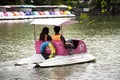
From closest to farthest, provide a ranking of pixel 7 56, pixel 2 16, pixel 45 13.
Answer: pixel 7 56 < pixel 2 16 < pixel 45 13

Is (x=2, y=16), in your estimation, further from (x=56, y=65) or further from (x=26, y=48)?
(x=56, y=65)

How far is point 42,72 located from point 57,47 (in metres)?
1.74

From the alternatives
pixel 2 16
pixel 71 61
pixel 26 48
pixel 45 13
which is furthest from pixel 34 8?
pixel 71 61

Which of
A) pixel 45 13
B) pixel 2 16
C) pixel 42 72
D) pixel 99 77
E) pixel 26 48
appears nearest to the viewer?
pixel 99 77

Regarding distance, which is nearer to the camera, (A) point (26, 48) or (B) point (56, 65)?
(B) point (56, 65)

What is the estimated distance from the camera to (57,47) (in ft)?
58.9

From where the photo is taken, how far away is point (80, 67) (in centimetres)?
1791

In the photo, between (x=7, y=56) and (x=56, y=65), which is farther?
(x=7, y=56)

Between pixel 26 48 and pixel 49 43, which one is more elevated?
pixel 49 43

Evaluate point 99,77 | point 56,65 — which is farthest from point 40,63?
point 99,77

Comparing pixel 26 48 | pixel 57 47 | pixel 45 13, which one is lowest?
pixel 45 13

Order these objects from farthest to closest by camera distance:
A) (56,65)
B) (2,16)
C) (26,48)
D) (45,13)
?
1. (45,13)
2. (2,16)
3. (26,48)
4. (56,65)

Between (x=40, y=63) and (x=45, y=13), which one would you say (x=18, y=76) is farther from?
(x=45, y=13)

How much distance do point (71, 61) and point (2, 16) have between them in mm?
51477
